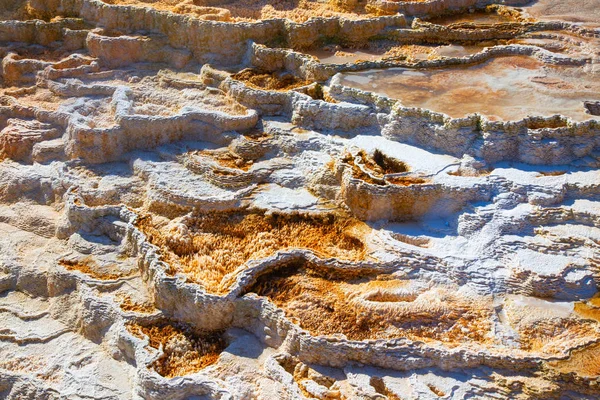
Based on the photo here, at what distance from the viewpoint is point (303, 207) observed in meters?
13.6

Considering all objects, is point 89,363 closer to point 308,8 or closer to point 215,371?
point 215,371

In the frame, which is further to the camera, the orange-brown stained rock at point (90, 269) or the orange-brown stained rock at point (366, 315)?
the orange-brown stained rock at point (90, 269)

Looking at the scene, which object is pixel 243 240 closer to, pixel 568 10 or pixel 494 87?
pixel 494 87

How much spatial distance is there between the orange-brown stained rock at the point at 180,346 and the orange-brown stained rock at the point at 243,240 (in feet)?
3.37

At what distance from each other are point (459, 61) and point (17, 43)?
42.2 feet

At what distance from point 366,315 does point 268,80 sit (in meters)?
7.73

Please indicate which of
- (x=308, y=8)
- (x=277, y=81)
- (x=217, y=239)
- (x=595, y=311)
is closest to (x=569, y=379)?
(x=595, y=311)

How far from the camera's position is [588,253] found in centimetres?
1194

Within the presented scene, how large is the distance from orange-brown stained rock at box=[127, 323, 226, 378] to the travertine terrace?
0.17 ft

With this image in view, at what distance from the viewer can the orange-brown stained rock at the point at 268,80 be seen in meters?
16.7

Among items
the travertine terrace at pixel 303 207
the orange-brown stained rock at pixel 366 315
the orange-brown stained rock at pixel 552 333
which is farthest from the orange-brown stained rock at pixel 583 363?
the orange-brown stained rock at pixel 366 315

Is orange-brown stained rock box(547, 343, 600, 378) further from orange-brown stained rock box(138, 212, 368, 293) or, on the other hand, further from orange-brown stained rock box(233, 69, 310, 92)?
orange-brown stained rock box(233, 69, 310, 92)

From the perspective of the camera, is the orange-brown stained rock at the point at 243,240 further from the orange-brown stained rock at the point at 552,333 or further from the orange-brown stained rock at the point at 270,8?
the orange-brown stained rock at the point at 270,8

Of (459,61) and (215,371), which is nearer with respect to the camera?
(215,371)
